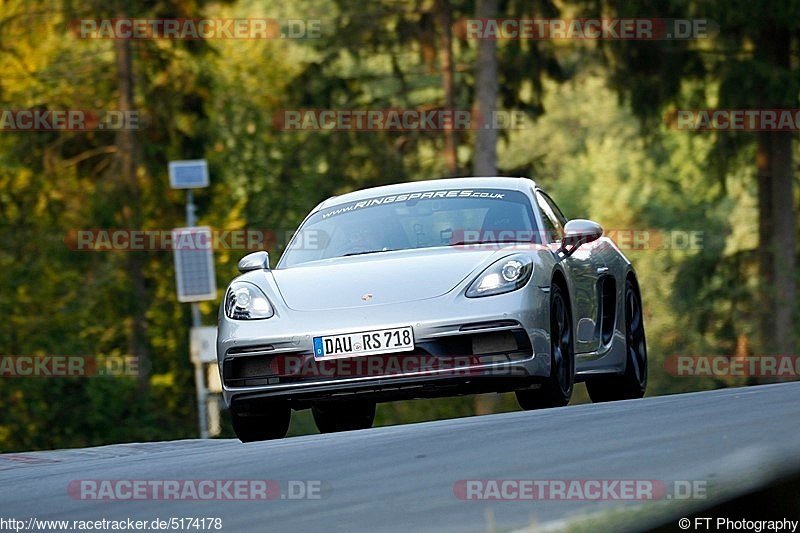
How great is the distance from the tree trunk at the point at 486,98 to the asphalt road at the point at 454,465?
1918cm

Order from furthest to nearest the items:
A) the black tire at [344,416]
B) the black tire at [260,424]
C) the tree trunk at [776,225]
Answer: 1. the tree trunk at [776,225]
2. the black tire at [344,416]
3. the black tire at [260,424]

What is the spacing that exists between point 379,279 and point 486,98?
762 inches

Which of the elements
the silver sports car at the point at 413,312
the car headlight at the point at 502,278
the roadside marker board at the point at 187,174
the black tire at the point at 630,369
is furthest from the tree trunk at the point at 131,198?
the car headlight at the point at 502,278

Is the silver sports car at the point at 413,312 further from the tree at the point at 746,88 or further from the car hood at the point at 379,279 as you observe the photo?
the tree at the point at 746,88

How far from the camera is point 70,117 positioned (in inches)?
1371

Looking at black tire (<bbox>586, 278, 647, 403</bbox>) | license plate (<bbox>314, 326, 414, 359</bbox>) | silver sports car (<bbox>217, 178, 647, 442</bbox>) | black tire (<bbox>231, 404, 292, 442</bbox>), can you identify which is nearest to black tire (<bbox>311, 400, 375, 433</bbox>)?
black tire (<bbox>586, 278, 647, 403</bbox>)

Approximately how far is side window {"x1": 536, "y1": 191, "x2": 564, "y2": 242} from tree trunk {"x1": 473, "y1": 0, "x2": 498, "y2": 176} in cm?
1611

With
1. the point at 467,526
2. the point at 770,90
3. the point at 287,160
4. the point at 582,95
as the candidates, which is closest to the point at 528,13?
the point at 770,90

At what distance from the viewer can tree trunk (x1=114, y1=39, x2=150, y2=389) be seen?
34.5 m

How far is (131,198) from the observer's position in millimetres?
34500

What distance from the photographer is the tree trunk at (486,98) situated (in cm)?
2839

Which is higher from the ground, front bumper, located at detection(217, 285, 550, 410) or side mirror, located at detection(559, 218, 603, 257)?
side mirror, located at detection(559, 218, 603, 257)

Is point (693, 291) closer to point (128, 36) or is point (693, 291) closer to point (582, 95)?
point (128, 36)

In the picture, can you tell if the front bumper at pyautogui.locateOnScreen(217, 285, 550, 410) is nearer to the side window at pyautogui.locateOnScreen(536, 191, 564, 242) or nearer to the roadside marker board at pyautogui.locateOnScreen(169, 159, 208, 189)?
the side window at pyautogui.locateOnScreen(536, 191, 564, 242)
